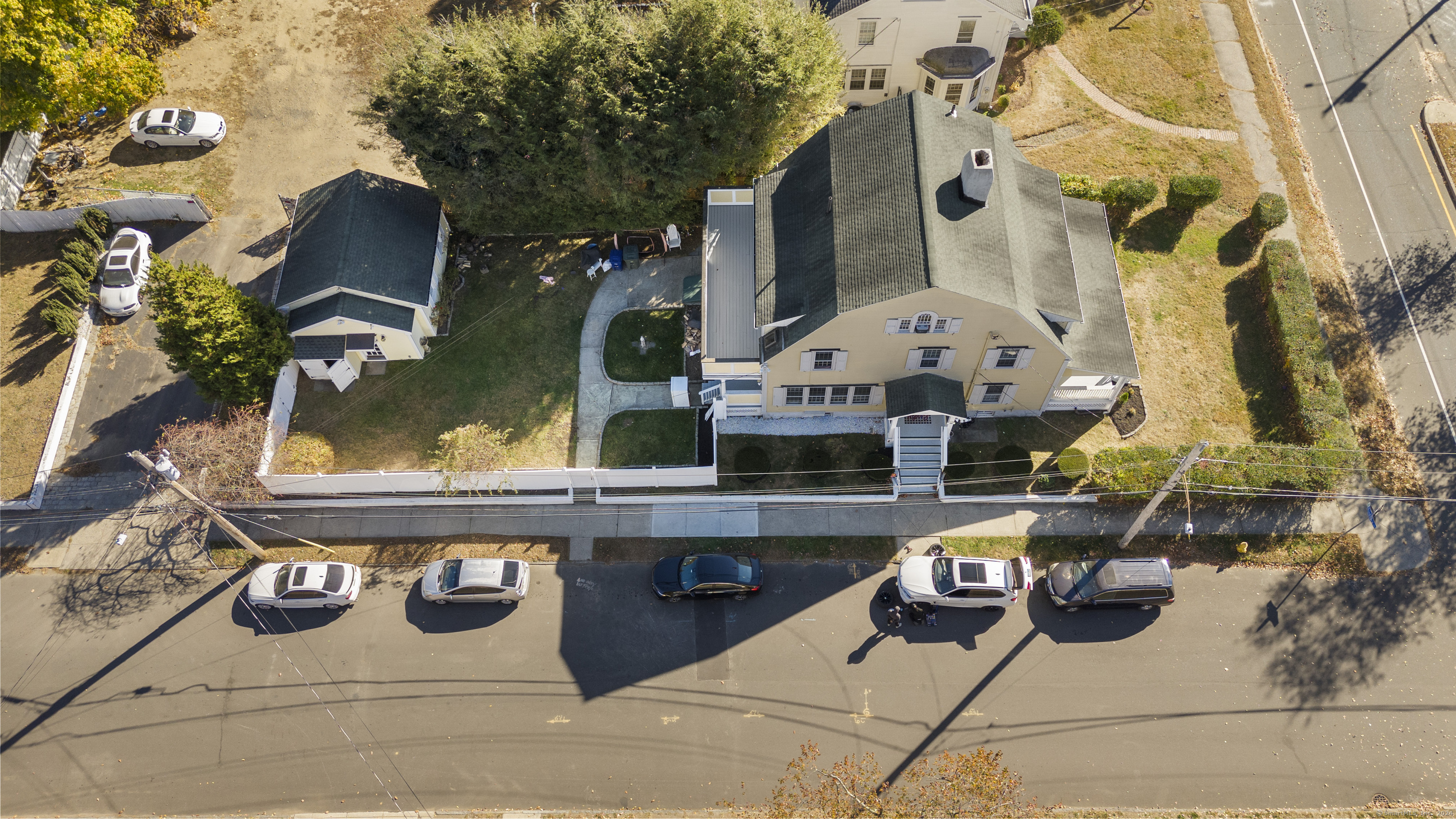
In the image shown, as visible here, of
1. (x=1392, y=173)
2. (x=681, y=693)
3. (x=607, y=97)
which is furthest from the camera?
(x=1392, y=173)

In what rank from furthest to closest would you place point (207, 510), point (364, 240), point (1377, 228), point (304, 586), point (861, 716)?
point (1377, 228) → point (364, 240) → point (304, 586) → point (861, 716) → point (207, 510)

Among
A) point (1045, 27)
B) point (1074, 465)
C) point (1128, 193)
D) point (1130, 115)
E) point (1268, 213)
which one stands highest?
point (1045, 27)

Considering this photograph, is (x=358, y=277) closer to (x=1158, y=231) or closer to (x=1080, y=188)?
(x=1080, y=188)

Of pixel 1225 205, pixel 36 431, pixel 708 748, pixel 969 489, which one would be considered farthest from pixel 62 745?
pixel 1225 205

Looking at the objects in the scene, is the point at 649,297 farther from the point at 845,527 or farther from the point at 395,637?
the point at 395,637

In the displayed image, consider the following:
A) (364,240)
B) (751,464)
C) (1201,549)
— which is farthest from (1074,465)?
(364,240)

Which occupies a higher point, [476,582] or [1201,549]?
[1201,549]

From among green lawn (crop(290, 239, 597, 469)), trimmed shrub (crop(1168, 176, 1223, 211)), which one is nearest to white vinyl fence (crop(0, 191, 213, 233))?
green lawn (crop(290, 239, 597, 469))
